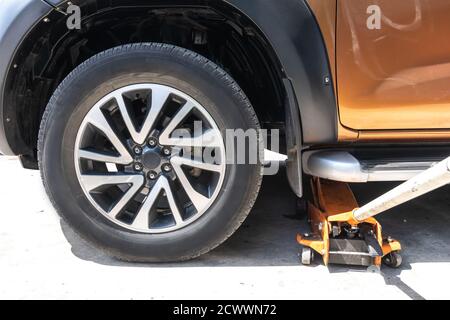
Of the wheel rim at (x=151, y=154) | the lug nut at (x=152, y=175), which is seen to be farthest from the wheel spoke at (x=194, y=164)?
the lug nut at (x=152, y=175)

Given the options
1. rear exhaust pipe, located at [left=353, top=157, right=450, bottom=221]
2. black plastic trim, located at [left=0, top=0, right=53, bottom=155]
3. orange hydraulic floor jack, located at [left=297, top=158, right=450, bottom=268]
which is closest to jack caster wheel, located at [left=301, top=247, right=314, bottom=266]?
orange hydraulic floor jack, located at [left=297, top=158, right=450, bottom=268]

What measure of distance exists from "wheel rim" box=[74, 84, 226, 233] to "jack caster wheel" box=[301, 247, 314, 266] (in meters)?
0.51

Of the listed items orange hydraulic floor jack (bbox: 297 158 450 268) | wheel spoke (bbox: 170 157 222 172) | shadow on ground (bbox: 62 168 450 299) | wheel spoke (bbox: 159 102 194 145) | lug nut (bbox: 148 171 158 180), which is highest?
wheel spoke (bbox: 159 102 194 145)

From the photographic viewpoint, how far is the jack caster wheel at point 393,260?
2266mm

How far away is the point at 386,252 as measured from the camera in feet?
7.38

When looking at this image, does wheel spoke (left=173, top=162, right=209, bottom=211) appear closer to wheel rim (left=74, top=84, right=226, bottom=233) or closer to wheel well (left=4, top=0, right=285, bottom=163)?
wheel rim (left=74, top=84, right=226, bottom=233)

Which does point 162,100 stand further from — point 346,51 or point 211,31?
point 346,51

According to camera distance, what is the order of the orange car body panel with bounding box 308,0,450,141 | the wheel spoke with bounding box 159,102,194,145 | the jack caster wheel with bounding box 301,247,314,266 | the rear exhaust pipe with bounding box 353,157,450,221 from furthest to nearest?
the jack caster wheel with bounding box 301,247,314,266 → the wheel spoke with bounding box 159,102,194,145 → the orange car body panel with bounding box 308,0,450,141 → the rear exhaust pipe with bounding box 353,157,450,221

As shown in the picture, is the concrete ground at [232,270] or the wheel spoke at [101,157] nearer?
Answer: the concrete ground at [232,270]

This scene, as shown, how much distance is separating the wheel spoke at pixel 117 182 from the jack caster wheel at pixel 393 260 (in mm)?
1214

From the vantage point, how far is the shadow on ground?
2336mm

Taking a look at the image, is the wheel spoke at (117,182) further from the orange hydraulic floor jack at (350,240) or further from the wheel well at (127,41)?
the orange hydraulic floor jack at (350,240)

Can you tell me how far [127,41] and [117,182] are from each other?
Result: 0.79m

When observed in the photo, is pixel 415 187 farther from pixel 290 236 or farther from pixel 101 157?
pixel 101 157
